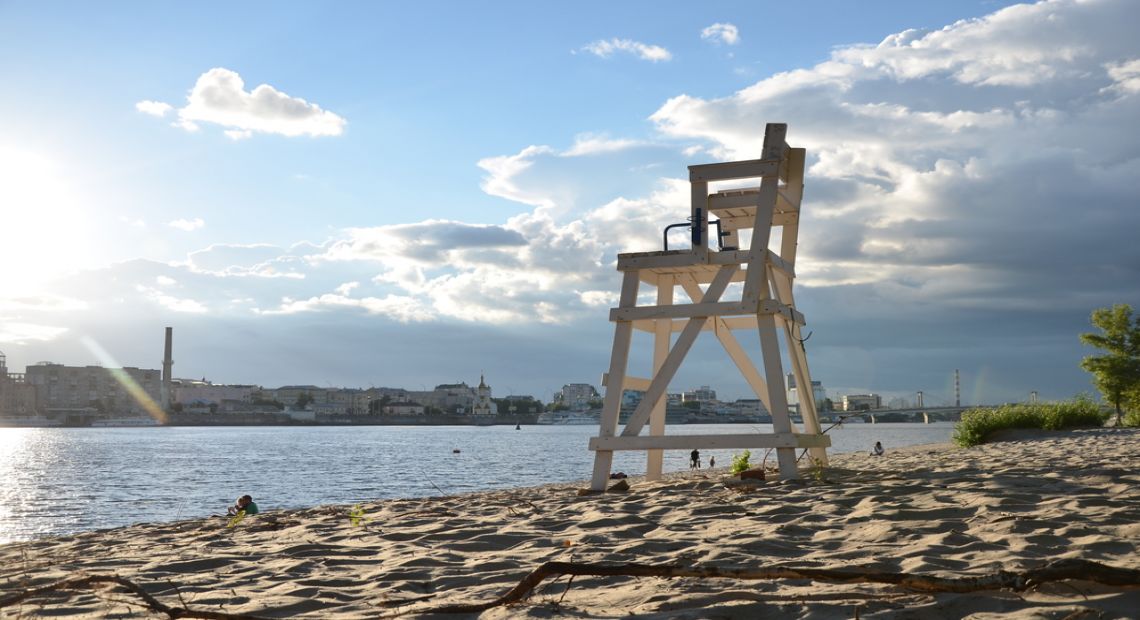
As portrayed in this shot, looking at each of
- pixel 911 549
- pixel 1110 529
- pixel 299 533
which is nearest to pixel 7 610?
pixel 299 533

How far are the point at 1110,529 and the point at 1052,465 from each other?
219 inches

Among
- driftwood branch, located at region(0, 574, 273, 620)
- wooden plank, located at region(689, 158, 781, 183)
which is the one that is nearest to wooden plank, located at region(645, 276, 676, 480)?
wooden plank, located at region(689, 158, 781, 183)

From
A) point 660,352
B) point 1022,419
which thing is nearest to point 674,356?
point 660,352

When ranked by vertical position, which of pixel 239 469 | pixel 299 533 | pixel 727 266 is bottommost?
pixel 239 469

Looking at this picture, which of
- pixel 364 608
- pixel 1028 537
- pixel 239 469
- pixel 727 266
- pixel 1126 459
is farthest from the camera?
pixel 239 469

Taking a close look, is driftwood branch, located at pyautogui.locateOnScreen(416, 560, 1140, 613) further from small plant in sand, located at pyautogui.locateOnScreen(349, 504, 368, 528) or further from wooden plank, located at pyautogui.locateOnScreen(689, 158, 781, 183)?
wooden plank, located at pyautogui.locateOnScreen(689, 158, 781, 183)

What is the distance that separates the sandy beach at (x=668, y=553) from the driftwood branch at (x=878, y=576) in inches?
2.0

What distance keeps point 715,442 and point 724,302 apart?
1494 mm

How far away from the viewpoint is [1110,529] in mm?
5367

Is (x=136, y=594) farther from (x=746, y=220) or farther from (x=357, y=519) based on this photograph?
(x=746, y=220)

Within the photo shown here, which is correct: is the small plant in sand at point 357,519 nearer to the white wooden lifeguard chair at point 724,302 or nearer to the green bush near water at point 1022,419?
the white wooden lifeguard chair at point 724,302

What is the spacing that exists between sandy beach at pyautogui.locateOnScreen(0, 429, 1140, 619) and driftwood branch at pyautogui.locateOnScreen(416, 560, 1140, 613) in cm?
5

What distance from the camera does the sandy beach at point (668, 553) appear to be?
408 centimetres

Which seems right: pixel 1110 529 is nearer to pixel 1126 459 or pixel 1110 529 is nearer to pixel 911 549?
pixel 911 549
